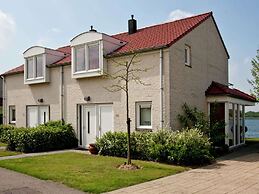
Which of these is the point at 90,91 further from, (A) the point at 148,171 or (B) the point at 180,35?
(A) the point at 148,171

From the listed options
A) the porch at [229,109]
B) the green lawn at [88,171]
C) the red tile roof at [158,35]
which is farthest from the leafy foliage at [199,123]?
the green lawn at [88,171]

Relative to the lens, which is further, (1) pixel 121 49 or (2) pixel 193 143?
(1) pixel 121 49

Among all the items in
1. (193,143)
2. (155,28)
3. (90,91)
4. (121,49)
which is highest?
(155,28)

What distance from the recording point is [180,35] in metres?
15.8

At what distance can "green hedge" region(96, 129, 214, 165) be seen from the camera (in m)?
12.4

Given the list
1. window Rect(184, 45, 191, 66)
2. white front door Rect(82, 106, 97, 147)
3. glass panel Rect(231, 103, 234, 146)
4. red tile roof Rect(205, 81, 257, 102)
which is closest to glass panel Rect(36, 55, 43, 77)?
white front door Rect(82, 106, 97, 147)

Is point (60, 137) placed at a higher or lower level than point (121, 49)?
lower

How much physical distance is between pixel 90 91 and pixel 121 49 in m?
3.01

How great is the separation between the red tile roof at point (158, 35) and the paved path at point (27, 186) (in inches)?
335

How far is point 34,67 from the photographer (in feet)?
69.0

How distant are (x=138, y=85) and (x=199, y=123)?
3616 millimetres

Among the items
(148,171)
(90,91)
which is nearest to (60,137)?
(90,91)

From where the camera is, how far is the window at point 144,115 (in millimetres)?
15570

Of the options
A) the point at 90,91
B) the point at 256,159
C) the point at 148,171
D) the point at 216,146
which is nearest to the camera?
the point at 148,171
